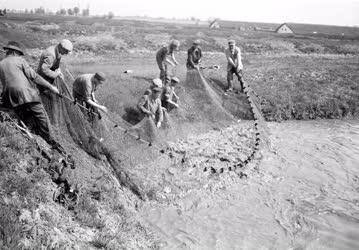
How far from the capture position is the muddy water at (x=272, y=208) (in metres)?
6.36

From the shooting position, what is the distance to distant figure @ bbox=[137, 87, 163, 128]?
29.4 feet

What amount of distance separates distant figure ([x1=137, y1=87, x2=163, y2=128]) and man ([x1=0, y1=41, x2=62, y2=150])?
2951 mm

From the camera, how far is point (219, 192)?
7711mm

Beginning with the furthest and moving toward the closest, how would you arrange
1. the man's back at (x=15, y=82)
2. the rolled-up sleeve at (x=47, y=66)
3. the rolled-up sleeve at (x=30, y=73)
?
the rolled-up sleeve at (x=47, y=66) → the rolled-up sleeve at (x=30, y=73) → the man's back at (x=15, y=82)

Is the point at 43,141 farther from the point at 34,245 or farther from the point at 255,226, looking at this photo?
the point at 255,226

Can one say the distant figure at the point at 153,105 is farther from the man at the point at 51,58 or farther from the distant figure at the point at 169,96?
the man at the point at 51,58

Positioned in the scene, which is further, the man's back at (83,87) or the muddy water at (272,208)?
the man's back at (83,87)

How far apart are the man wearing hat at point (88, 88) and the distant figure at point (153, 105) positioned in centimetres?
175

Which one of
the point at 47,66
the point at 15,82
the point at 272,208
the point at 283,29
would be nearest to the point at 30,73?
the point at 15,82

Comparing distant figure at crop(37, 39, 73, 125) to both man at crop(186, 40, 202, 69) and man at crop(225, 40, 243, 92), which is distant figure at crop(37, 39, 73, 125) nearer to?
man at crop(186, 40, 202, 69)

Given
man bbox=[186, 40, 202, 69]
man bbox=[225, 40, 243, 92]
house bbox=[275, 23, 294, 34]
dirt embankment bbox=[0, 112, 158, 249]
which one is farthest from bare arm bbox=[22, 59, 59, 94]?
house bbox=[275, 23, 294, 34]

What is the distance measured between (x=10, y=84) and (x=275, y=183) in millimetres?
6136

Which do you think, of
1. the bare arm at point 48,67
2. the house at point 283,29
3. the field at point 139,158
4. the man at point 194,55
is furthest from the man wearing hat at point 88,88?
the house at point 283,29

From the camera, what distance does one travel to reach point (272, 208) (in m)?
7.42
